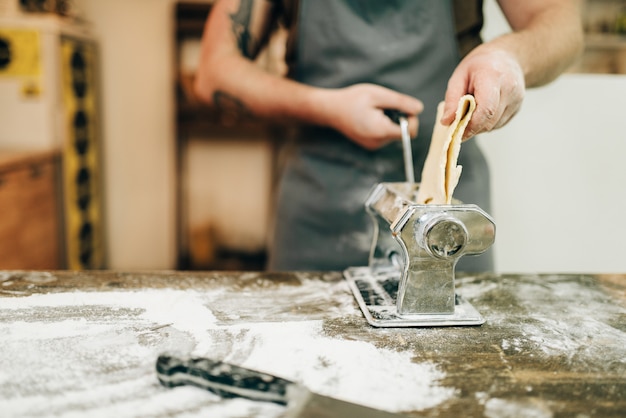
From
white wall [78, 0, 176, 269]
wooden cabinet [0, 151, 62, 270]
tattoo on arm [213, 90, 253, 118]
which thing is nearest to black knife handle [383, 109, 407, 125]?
tattoo on arm [213, 90, 253, 118]

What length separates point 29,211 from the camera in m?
2.43

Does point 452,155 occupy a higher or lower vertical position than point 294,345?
higher

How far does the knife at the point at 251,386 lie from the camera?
491 mm

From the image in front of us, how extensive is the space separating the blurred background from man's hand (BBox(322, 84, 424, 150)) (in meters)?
0.64

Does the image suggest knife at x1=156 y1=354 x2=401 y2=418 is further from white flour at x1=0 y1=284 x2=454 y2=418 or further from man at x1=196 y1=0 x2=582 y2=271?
man at x1=196 y1=0 x2=582 y2=271

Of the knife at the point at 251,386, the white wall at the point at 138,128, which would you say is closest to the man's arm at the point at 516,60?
the knife at the point at 251,386

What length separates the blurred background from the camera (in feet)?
5.16

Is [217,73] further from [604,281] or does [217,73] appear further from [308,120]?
[604,281]

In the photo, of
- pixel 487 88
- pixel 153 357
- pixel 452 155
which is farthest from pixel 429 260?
pixel 153 357

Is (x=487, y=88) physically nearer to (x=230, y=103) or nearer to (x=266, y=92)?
(x=266, y=92)

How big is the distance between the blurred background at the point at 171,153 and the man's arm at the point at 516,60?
29 cm

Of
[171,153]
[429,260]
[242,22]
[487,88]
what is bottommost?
[429,260]

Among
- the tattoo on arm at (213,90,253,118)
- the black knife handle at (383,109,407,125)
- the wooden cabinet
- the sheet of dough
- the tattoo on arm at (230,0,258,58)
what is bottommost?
the wooden cabinet

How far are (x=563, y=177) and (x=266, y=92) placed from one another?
955mm
